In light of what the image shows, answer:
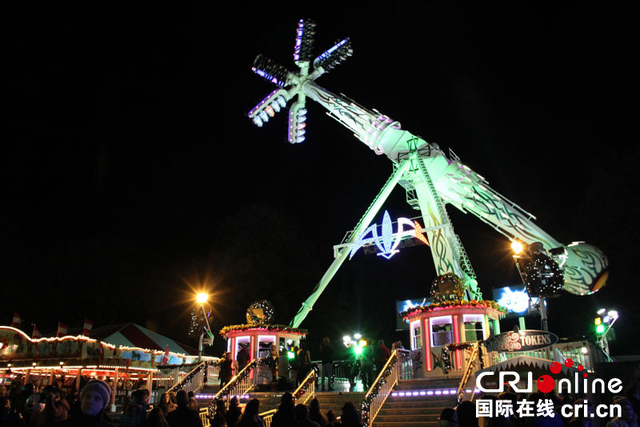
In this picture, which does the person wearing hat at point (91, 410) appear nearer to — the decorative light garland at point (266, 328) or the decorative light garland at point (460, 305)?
the decorative light garland at point (460, 305)

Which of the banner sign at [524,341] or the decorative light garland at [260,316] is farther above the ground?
the decorative light garland at [260,316]

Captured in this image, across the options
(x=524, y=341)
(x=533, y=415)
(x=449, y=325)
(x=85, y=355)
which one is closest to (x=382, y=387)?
(x=524, y=341)

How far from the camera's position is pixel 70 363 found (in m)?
26.4

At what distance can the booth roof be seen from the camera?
29.7 meters

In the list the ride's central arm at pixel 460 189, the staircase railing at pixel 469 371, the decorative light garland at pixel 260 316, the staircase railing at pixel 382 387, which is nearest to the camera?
the staircase railing at pixel 469 371

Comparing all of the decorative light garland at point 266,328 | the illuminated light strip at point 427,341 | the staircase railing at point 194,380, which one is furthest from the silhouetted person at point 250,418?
the decorative light garland at point 266,328

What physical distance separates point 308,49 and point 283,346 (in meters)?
16.8

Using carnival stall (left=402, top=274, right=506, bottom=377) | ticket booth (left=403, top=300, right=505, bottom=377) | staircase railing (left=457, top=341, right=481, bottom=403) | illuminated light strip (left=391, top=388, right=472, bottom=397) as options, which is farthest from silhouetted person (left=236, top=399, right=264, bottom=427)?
ticket booth (left=403, top=300, right=505, bottom=377)

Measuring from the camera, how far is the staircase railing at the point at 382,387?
13.5 metres

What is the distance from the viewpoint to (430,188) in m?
22.2

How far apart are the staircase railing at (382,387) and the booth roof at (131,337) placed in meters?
20.2

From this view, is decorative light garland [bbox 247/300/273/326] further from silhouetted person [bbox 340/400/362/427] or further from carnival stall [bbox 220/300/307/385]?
silhouetted person [bbox 340/400/362/427]

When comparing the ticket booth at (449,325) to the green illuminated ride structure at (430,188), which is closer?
the ticket booth at (449,325)

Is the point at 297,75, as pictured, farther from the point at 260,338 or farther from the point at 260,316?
the point at 260,338
